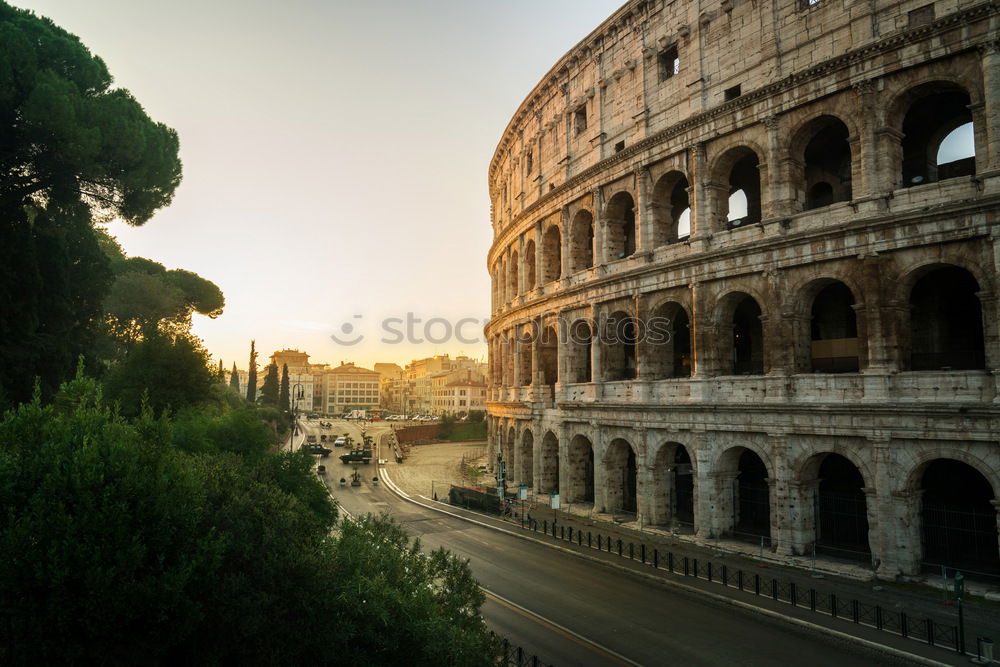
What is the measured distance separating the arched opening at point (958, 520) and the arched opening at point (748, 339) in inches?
278

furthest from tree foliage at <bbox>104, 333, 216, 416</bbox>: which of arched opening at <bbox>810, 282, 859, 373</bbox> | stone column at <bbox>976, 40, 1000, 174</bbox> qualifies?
stone column at <bbox>976, 40, 1000, 174</bbox>

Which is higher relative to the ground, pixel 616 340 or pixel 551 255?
pixel 551 255

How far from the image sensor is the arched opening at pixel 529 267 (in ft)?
118

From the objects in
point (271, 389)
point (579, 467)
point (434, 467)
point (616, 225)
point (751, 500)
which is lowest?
point (434, 467)

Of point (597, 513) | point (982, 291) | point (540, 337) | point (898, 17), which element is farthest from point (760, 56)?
point (597, 513)

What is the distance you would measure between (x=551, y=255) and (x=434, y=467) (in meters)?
25.6

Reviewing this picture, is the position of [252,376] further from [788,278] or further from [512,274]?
[788,278]

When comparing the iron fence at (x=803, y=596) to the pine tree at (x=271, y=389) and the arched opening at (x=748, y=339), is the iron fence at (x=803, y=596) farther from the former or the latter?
the pine tree at (x=271, y=389)

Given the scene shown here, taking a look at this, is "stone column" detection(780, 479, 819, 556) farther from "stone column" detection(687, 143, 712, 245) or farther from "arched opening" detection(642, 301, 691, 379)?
"stone column" detection(687, 143, 712, 245)

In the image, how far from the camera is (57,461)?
7.32m

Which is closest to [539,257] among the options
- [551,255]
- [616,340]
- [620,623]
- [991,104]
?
[551,255]

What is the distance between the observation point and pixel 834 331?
74.2ft

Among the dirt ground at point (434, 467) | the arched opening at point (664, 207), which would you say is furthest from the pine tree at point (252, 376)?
the arched opening at point (664, 207)

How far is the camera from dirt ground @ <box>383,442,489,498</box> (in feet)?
135
